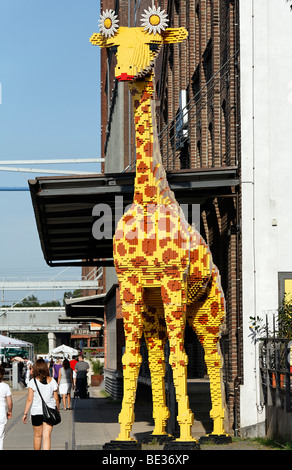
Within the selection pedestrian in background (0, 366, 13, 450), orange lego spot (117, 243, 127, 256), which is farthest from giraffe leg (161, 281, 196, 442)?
pedestrian in background (0, 366, 13, 450)

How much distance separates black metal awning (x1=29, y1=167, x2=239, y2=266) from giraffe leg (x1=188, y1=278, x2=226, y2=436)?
98.7 inches

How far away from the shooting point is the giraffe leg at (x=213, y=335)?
14.7 meters

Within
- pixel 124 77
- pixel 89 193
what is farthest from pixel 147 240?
pixel 89 193

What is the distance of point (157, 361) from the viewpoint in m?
14.4

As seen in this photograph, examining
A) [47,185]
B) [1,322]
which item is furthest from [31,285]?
[47,185]

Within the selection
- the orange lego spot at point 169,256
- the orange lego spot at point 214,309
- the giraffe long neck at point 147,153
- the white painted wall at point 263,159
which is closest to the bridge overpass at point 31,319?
the white painted wall at point 263,159

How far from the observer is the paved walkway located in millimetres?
14531

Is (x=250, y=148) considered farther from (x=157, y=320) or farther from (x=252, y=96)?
(x=157, y=320)

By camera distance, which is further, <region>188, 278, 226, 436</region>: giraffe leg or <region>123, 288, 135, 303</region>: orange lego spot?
<region>188, 278, 226, 436</region>: giraffe leg

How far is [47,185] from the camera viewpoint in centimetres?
1667

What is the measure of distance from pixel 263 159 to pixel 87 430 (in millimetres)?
7098

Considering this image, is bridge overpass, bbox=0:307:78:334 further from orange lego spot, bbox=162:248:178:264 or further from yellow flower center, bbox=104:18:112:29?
yellow flower center, bbox=104:18:112:29

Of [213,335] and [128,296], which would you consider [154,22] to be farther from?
[213,335]

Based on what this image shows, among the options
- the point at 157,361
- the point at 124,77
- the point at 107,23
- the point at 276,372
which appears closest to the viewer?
the point at 124,77
